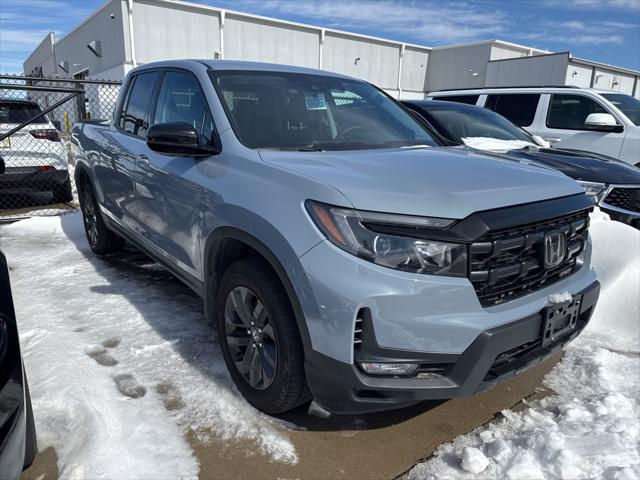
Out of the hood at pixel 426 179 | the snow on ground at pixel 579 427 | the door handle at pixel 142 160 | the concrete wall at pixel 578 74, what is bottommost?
the snow on ground at pixel 579 427

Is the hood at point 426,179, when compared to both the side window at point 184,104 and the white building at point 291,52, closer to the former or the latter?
the side window at point 184,104

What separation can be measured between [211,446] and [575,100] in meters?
7.40

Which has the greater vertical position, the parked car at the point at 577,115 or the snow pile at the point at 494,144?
the parked car at the point at 577,115

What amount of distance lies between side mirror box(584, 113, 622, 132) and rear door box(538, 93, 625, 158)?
12cm

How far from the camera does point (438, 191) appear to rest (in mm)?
2047

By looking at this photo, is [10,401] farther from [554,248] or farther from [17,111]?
[17,111]

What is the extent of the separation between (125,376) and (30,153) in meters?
5.42

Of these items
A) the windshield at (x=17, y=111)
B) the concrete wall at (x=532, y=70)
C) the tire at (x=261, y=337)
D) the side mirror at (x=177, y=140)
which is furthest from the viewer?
the concrete wall at (x=532, y=70)

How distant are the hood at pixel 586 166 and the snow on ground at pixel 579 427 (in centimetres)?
159

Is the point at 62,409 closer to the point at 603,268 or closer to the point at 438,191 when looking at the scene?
the point at 438,191

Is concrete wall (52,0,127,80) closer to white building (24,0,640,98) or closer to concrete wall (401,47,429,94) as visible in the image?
white building (24,0,640,98)

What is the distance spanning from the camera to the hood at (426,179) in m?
1.98

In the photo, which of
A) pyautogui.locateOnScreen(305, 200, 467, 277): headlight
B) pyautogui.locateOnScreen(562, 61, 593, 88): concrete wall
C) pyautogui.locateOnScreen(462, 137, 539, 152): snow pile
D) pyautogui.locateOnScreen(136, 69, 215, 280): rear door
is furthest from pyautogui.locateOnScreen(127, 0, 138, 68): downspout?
pyautogui.locateOnScreen(305, 200, 467, 277): headlight

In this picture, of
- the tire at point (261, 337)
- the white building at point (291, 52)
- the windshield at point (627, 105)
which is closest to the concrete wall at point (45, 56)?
the white building at point (291, 52)
